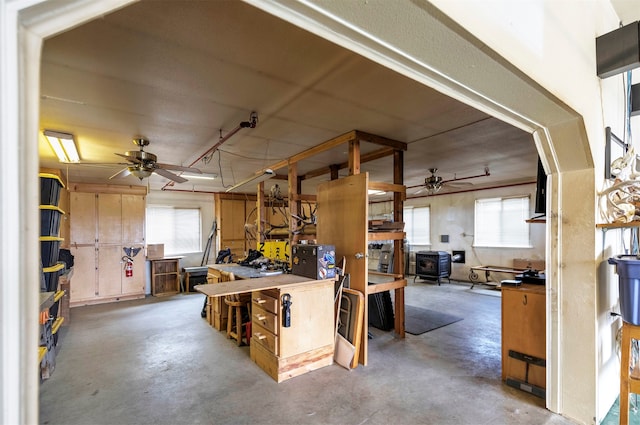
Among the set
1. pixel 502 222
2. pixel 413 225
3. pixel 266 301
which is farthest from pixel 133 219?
pixel 502 222

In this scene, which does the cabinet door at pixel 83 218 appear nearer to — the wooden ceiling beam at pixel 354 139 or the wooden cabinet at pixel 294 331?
the wooden ceiling beam at pixel 354 139

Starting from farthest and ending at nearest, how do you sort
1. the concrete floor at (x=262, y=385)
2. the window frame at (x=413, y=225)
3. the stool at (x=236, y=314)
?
the window frame at (x=413, y=225) < the stool at (x=236, y=314) < the concrete floor at (x=262, y=385)

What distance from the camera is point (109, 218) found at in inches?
246

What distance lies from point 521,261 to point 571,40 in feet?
21.4

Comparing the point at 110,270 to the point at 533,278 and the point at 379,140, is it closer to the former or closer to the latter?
the point at 379,140

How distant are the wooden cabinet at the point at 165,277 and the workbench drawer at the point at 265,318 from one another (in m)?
4.64

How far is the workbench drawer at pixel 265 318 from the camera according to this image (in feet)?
9.42

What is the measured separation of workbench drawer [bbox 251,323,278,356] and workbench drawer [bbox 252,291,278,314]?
237mm

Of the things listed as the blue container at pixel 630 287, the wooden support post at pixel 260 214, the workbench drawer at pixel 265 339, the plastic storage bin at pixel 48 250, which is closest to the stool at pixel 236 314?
the workbench drawer at pixel 265 339

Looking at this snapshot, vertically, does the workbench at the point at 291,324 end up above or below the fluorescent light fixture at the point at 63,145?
below

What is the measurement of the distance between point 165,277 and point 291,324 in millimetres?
5256

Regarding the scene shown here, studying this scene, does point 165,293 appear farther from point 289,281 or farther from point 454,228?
point 454,228

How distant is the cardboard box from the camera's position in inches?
268

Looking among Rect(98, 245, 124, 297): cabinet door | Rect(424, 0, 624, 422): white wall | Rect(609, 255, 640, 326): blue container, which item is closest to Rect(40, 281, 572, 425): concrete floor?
Rect(424, 0, 624, 422): white wall
